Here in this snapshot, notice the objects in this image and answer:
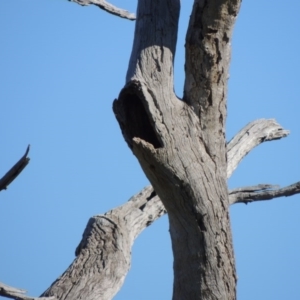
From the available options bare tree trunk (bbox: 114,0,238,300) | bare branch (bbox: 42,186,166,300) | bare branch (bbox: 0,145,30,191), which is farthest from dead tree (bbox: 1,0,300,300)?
bare branch (bbox: 0,145,30,191)

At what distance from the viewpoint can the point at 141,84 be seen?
12.4 ft

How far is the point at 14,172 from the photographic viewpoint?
110 inches

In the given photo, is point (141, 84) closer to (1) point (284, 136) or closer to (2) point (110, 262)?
(2) point (110, 262)

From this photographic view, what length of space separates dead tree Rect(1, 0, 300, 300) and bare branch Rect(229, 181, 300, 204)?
211 cm

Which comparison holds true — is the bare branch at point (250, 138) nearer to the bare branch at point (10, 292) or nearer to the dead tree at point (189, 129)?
the dead tree at point (189, 129)

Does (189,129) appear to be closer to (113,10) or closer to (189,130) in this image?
(189,130)

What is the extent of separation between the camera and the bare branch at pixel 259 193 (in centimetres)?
604

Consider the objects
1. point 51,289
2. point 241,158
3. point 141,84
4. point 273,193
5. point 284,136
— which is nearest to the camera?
point 141,84

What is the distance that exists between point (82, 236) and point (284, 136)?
2767mm

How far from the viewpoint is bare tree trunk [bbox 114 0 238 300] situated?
3.83m

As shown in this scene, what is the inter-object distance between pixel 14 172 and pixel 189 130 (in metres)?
1.40

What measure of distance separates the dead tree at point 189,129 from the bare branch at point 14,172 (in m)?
1.05

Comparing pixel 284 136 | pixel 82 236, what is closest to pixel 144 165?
pixel 82 236

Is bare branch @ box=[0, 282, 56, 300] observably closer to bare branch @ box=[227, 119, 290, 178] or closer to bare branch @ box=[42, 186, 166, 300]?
bare branch @ box=[42, 186, 166, 300]
